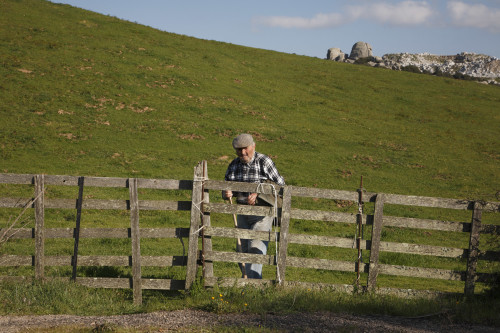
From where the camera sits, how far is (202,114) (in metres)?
32.2

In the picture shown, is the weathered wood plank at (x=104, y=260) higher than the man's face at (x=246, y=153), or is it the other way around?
the man's face at (x=246, y=153)

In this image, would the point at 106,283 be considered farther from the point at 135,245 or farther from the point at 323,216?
the point at 323,216

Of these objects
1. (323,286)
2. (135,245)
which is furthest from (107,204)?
(323,286)

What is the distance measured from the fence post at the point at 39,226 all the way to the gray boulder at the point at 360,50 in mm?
144138

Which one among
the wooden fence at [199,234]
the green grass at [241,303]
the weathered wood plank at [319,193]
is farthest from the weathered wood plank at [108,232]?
the weathered wood plank at [319,193]

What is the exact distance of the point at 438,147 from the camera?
111 feet

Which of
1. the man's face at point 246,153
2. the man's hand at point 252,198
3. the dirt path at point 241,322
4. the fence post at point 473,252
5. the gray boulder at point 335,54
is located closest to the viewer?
the dirt path at point 241,322

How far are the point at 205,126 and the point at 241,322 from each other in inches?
943

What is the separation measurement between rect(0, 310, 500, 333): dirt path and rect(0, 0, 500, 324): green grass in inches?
130

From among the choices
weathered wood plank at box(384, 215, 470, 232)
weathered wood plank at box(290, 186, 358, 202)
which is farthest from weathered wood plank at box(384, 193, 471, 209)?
weathered wood plank at box(290, 186, 358, 202)

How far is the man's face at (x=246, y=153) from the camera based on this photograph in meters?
9.11

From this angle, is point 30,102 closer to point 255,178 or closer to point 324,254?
point 324,254

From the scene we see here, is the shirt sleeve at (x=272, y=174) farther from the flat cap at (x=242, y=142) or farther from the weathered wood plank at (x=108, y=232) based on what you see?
the weathered wood plank at (x=108, y=232)

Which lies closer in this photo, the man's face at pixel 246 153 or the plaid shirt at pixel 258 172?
the man's face at pixel 246 153
